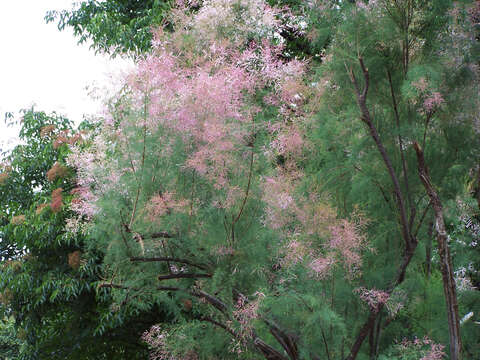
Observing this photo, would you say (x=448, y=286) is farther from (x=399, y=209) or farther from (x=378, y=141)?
(x=378, y=141)

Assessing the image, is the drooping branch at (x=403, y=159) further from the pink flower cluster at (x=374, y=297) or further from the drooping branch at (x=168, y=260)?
the drooping branch at (x=168, y=260)

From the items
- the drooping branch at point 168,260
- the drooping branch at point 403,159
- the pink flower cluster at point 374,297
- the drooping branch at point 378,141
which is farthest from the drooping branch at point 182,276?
the drooping branch at point 403,159

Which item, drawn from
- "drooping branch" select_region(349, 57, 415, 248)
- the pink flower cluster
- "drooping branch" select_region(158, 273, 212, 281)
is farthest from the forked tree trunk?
"drooping branch" select_region(158, 273, 212, 281)

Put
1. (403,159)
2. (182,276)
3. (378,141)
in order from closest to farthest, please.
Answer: (378,141)
(182,276)
(403,159)

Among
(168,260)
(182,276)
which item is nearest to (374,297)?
(182,276)

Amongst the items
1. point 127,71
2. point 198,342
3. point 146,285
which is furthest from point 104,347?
point 127,71

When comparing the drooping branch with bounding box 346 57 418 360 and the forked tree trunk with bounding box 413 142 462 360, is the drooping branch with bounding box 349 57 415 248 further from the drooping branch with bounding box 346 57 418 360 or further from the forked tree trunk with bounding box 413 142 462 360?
the forked tree trunk with bounding box 413 142 462 360

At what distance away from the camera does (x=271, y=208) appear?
13.2ft

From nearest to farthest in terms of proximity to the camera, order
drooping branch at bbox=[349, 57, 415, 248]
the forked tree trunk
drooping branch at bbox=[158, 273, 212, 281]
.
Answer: the forked tree trunk, drooping branch at bbox=[349, 57, 415, 248], drooping branch at bbox=[158, 273, 212, 281]

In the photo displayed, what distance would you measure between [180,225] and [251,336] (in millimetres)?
843

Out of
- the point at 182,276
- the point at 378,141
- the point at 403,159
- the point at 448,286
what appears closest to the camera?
the point at 448,286

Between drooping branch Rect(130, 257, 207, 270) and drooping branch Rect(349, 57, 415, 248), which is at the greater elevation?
drooping branch Rect(349, 57, 415, 248)

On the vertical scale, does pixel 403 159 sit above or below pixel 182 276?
above

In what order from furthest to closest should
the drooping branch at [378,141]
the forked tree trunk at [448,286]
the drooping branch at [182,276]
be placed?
the drooping branch at [182,276]
the drooping branch at [378,141]
the forked tree trunk at [448,286]
